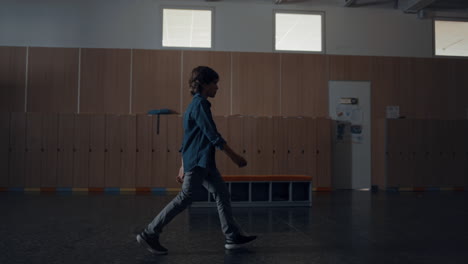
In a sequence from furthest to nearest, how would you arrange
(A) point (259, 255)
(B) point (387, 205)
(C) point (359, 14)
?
(C) point (359, 14), (B) point (387, 205), (A) point (259, 255)

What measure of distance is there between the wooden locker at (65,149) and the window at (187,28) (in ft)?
8.36

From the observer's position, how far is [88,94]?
787cm

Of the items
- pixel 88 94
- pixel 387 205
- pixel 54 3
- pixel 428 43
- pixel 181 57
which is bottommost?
pixel 387 205

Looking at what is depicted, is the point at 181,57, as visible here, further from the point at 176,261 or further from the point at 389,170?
the point at 176,261

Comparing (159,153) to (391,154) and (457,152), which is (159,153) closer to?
(391,154)

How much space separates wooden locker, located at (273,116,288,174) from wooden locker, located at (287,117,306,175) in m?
0.07

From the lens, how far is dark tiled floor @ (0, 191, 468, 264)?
2705 mm

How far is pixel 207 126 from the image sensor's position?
266 centimetres

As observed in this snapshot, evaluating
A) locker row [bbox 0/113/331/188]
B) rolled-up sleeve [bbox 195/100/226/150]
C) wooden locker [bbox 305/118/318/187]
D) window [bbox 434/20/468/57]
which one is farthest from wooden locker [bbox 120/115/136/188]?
window [bbox 434/20/468/57]

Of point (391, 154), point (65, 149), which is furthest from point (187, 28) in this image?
point (391, 154)

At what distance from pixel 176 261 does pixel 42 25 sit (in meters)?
7.19

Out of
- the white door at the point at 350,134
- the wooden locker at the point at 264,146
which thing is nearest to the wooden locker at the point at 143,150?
the wooden locker at the point at 264,146

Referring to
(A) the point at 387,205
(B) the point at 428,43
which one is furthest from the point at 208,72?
(B) the point at 428,43

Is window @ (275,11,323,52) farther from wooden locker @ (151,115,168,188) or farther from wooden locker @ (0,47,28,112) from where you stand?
wooden locker @ (0,47,28,112)
